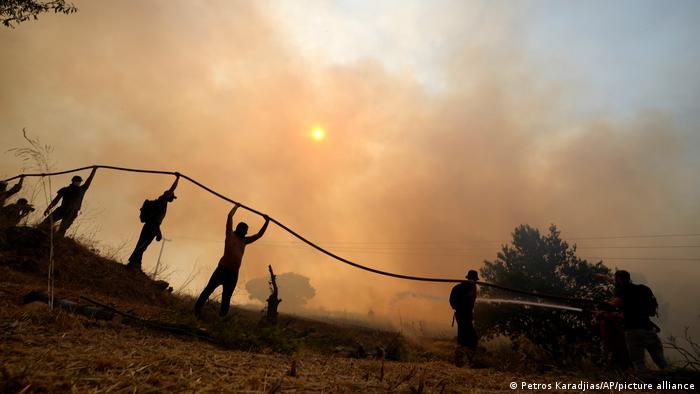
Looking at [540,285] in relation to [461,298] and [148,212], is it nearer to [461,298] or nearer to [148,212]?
[461,298]

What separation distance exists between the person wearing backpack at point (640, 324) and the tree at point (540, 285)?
73.7 feet

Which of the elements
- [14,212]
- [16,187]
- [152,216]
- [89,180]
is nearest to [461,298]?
[152,216]

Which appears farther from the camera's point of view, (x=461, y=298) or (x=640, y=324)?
(x=461, y=298)

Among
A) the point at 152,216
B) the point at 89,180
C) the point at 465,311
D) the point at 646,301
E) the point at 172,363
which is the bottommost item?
the point at 172,363

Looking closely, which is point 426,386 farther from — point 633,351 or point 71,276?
point 71,276

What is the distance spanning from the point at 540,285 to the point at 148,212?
35790 millimetres

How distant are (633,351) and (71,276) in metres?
13.3

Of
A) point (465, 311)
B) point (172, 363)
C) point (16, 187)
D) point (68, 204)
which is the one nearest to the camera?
point (172, 363)

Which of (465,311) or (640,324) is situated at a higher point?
(640,324)

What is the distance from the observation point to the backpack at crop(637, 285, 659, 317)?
21.7 feet

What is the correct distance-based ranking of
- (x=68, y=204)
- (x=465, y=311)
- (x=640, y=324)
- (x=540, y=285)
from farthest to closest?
(x=540, y=285) → (x=68, y=204) → (x=465, y=311) → (x=640, y=324)

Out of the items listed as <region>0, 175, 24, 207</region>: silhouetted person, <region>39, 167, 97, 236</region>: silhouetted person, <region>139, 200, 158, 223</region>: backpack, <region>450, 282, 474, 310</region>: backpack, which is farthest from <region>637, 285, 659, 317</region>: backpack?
<region>0, 175, 24, 207</region>: silhouetted person

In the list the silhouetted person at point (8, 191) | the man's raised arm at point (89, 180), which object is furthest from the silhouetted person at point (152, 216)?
the silhouetted person at point (8, 191)

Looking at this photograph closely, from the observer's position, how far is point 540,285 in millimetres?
33750
